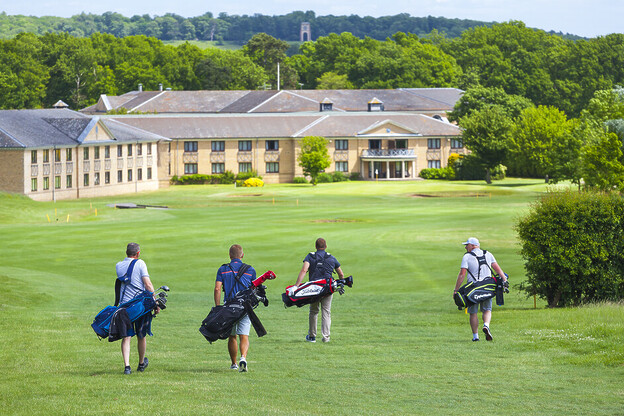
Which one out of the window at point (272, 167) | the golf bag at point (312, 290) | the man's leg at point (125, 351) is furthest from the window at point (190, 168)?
the man's leg at point (125, 351)

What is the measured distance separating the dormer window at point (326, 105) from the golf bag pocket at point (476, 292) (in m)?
109

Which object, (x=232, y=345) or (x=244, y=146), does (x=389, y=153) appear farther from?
(x=232, y=345)

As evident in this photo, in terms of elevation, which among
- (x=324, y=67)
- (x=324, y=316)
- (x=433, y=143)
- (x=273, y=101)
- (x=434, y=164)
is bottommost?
(x=324, y=316)

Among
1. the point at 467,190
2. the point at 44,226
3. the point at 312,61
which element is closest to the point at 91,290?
the point at 44,226

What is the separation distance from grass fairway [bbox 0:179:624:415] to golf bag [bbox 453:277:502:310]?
90 centimetres

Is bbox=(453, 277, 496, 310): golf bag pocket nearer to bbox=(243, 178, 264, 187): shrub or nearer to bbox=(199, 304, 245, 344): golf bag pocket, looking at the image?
bbox=(199, 304, 245, 344): golf bag pocket

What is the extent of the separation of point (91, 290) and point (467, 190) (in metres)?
65.4

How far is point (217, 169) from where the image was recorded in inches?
4328

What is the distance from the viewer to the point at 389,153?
365 feet

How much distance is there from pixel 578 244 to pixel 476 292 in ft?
24.2

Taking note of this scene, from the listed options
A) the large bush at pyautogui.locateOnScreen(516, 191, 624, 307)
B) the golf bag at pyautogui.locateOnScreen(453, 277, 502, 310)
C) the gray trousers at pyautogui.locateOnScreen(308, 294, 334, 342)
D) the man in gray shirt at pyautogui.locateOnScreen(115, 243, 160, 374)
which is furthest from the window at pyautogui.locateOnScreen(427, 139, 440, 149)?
the man in gray shirt at pyautogui.locateOnScreen(115, 243, 160, 374)

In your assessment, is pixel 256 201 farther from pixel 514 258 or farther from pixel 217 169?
pixel 514 258

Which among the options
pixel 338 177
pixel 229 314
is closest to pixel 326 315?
pixel 229 314

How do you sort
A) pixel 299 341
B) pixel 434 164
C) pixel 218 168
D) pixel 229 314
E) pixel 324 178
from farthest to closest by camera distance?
pixel 434 164
pixel 218 168
pixel 324 178
pixel 299 341
pixel 229 314
